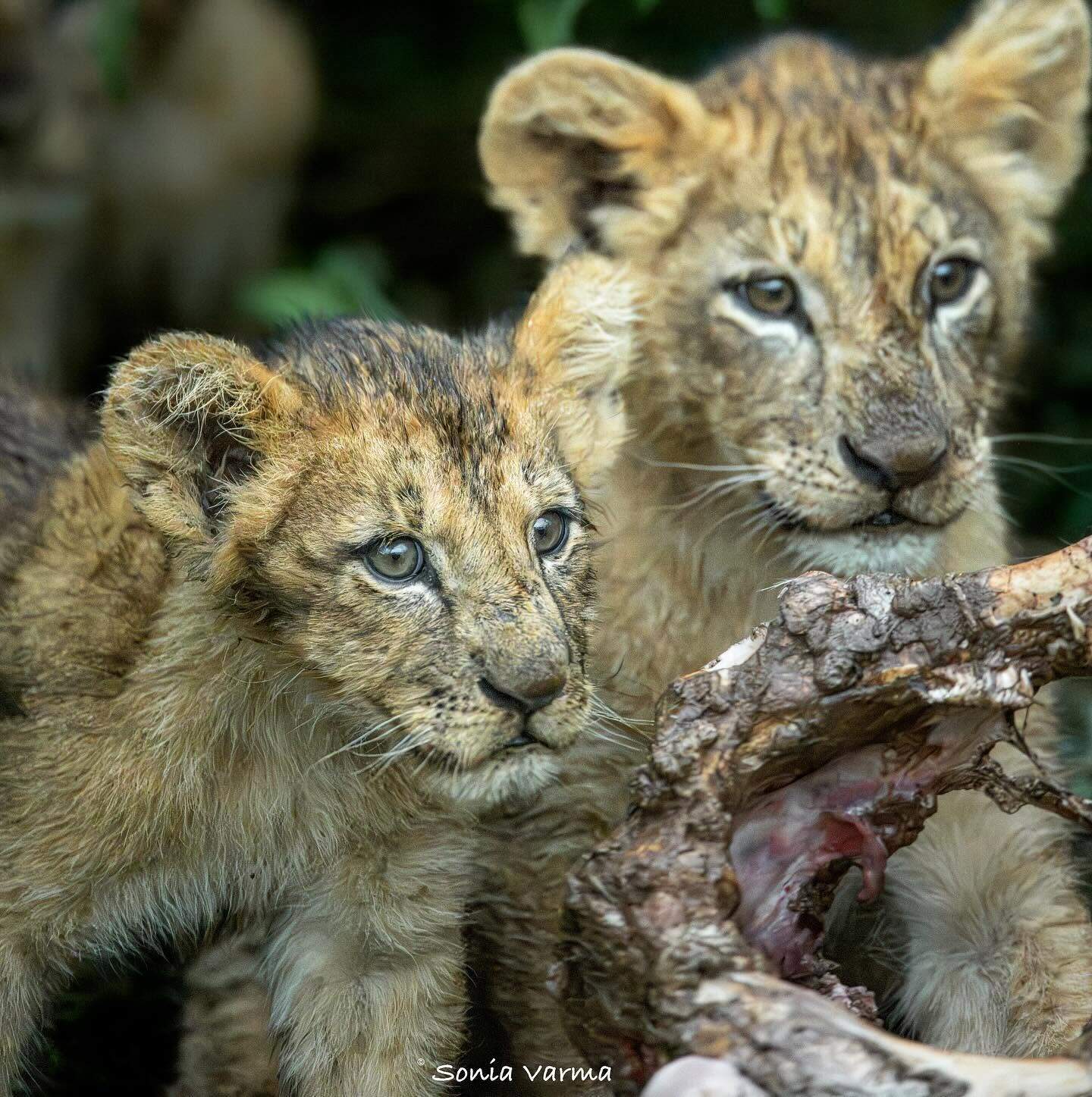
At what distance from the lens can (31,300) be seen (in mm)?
7238

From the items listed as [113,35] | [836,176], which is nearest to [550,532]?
[836,176]

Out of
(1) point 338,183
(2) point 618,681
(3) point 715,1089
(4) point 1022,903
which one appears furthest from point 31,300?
(3) point 715,1089

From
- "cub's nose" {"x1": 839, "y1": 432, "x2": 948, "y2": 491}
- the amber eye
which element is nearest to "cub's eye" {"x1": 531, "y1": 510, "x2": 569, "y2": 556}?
"cub's nose" {"x1": 839, "y1": 432, "x2": 948, "y2": 491}

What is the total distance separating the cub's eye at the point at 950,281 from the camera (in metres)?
3.64

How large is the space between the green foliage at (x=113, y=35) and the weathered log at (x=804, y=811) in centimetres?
374

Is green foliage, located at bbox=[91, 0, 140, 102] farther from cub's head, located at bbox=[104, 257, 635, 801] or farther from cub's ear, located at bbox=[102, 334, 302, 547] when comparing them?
cub's ear, located at bbox=[102, 334, 302, 547]

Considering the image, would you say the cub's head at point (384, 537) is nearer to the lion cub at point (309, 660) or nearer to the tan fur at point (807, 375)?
the lion cub at point (309, 660)

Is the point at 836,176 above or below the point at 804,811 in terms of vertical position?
above

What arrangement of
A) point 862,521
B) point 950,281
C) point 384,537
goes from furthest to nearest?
point 950,281
point 862,521
point 384,537

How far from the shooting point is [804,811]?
2.83 metres

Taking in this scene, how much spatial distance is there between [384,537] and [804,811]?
84 centimetres

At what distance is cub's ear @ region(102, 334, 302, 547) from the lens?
291 centimetres

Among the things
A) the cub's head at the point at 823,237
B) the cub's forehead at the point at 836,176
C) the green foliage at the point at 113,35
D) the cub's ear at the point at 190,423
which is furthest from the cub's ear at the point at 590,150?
the green foliage at the point at 113,35

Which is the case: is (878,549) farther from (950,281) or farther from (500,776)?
(500,776)
